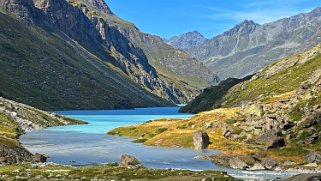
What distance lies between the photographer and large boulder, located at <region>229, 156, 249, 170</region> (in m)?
90.4

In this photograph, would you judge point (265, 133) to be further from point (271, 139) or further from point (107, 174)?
point (107, 174)

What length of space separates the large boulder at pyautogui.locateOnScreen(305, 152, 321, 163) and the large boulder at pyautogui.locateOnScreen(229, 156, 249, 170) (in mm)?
14590

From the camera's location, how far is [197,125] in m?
166

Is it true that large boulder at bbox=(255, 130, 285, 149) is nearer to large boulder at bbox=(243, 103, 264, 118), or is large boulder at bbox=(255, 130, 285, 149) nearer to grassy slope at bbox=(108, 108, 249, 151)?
grassy slope at bbox=(108, 108, 249, 151)

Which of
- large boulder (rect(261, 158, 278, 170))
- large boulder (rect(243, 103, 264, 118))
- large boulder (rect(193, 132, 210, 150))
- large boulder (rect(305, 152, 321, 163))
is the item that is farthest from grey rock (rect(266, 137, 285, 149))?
large boulder (rect(243, 103, 264, 118))

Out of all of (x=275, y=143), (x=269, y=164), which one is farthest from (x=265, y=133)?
(x=269, y=164)

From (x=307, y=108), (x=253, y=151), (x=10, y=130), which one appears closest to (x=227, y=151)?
(x=253, y=151)

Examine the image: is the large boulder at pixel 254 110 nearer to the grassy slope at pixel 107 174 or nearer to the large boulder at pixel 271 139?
the large boulder at pixel 271 139

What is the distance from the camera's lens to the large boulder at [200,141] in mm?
130625

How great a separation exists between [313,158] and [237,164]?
1670 centimetres

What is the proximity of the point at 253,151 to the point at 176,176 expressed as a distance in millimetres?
45595

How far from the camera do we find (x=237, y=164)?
91875 mm

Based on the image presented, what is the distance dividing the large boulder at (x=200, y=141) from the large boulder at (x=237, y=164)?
35.7 meters

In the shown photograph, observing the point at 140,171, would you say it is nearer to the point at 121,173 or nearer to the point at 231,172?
the point at 121,173
